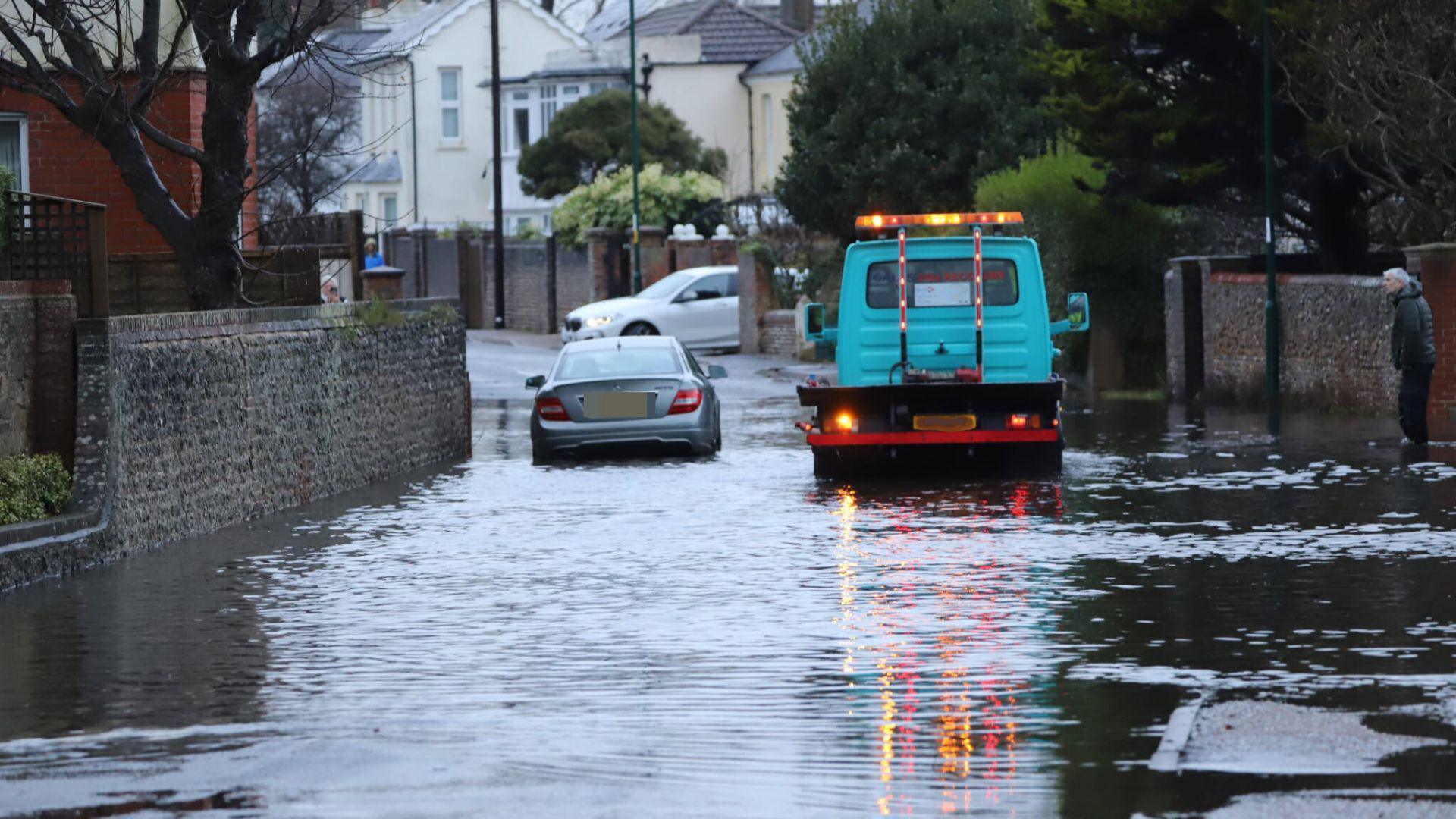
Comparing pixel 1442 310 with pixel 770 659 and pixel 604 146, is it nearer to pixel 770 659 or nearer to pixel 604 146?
pixel 770 659

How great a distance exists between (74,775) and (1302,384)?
2149 cm

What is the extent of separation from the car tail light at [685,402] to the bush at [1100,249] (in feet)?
38.0

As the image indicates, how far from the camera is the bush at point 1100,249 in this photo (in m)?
32.2

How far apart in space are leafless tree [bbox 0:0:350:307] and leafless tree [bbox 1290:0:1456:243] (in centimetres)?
1096

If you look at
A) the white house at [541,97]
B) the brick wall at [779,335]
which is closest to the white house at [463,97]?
the white house at [541,97]

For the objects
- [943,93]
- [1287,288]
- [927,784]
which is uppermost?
[943,93]

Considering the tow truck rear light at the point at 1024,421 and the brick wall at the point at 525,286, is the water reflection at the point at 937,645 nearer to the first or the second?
the tow truck rear light at the point at 1024,421

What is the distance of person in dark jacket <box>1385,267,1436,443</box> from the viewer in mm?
20359

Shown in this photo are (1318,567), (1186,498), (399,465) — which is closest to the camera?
(1318,567)

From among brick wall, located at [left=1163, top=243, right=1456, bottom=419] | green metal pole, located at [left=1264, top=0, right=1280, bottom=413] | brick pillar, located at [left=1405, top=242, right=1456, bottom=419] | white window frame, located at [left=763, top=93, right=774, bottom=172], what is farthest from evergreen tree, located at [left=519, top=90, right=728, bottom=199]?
brick pillar, located at [left=1405, top=242, right=1456, bottom=419]

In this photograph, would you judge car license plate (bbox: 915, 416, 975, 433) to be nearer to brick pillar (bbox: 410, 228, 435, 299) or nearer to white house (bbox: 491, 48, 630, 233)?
brick pillar (bbox: 410, 228, 435, 299)

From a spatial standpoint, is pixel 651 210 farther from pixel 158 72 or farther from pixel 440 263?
pixel 158 72

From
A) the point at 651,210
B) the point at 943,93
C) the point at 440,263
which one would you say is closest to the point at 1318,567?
the point at 943,93

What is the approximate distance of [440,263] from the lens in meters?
62.3
